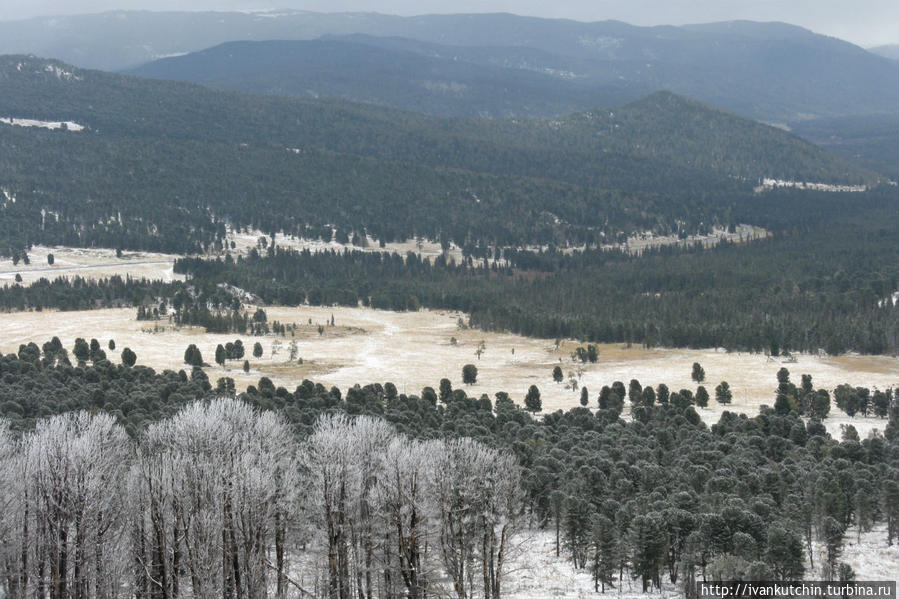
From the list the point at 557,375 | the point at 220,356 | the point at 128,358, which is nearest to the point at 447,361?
the point at 557,375

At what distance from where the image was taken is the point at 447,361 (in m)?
149

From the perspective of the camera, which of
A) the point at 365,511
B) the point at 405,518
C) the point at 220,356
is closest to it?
the point at 405,518

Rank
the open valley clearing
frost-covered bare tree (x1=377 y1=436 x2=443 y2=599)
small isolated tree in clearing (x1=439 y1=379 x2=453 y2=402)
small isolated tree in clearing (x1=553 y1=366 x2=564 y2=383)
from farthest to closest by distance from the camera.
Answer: small isolated tree in clearing (x1=553 y1=366 x2=564 y2=383) → the open valley clearing → small isolated tree in clearing (x1=439 y1=379 x2=453 y2=402) → frost-covered bare tree (x1=377 y1=436 x2=443 y2=599)

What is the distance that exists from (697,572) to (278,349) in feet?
345

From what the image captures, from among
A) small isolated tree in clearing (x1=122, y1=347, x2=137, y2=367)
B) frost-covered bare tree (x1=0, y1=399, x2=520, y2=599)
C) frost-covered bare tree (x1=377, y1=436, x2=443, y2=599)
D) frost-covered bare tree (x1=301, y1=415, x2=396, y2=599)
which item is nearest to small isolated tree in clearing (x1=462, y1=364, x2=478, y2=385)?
small isolated tree in clearing (x1=122, y1=347, x2=137, y2=367)

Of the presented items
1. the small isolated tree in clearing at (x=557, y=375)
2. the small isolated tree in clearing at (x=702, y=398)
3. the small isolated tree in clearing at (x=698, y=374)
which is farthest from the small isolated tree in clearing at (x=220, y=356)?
the small isolated tree in clearing at (x=702, y=398)

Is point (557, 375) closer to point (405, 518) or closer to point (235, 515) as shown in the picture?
point (405, 518)

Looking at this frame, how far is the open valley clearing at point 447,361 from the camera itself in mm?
126250

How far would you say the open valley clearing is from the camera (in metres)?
126

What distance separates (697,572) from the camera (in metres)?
57.0

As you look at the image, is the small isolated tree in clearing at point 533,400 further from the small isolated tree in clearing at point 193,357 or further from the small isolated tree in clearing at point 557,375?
the small isolated tree in clearing at point 193,357

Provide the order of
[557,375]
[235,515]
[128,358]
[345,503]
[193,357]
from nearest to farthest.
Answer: [235,515], [345,503], [128,358], [557,375], [193,357]

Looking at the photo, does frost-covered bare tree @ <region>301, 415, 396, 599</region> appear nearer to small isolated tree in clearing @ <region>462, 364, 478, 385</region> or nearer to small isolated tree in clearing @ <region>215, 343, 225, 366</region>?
small isolated tree in clearing @ <region>462, 364, 478, 385</region>

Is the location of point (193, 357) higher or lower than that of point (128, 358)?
lower
